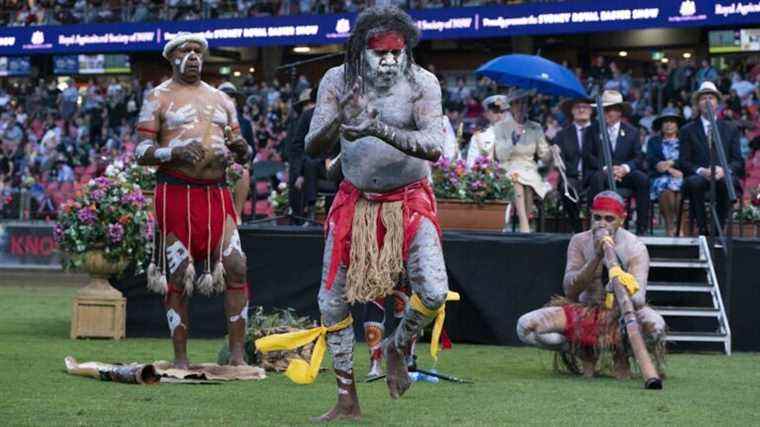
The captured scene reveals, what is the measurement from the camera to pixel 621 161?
14852 millimetres

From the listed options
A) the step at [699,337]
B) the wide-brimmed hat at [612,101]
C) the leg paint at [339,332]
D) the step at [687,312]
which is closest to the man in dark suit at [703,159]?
the wide-brimmed hat at [612,101]

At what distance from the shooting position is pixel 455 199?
13.7 metres

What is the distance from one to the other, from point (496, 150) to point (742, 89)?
587 inches

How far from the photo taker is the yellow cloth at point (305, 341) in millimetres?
7531

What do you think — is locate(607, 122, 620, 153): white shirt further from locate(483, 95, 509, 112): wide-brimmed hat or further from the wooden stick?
the wooden stick

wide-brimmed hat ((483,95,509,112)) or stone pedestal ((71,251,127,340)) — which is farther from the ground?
wide-brimmed hat ((483,95,509,112))

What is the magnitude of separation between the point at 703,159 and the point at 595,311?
491cm

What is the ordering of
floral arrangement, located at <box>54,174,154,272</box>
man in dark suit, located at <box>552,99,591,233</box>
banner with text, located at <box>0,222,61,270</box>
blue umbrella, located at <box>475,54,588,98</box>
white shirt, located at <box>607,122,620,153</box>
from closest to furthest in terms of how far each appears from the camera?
floral arrangement, located at <box>54,174,154,272</box>, white shirt, located at <box>607,122,620,153</box>, man in dark suit, located at <box>552,99,591,233</box>, blue umbrella, located at <box>475,54,588,98</box>, banner with text, located at <box>0,222,61,270</box>

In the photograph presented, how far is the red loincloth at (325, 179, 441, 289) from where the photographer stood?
7.53 m

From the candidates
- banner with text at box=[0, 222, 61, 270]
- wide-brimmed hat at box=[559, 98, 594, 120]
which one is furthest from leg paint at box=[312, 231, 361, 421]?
banner with text at box=[0, 222, 61, 270]

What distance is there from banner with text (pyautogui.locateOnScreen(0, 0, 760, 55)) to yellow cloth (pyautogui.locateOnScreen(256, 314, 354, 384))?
2641 cm

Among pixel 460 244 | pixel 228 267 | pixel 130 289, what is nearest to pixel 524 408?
pixel 228 267

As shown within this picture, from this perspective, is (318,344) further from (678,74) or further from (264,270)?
(678,74)

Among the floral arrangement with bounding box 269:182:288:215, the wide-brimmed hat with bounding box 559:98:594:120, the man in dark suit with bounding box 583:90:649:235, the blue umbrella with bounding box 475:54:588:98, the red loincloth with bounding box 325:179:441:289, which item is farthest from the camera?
the blue umbrella with bounding box 475:54:588:98
